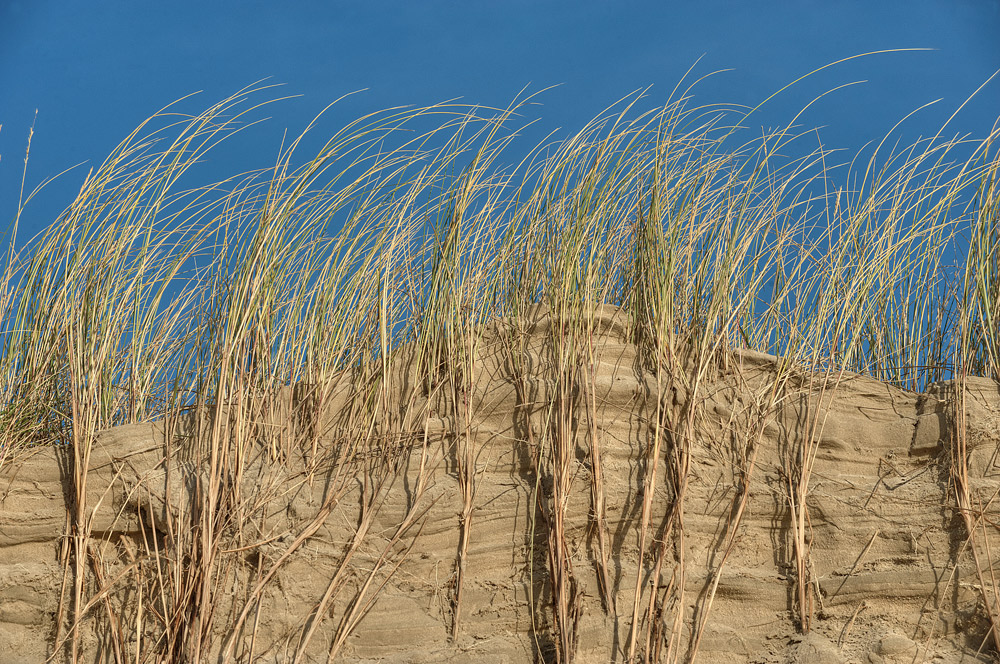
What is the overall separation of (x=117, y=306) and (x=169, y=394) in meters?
0.40

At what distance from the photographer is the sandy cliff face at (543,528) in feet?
9.15

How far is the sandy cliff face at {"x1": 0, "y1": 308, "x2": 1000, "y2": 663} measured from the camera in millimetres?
2789

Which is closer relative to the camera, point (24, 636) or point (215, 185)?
point (24, 636)

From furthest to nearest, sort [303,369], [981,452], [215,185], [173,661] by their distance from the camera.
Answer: [215,185] → [303,369] → [981,452] → [173,661]

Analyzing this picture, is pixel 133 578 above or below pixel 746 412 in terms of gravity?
below

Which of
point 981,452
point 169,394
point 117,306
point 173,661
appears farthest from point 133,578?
point 981,452

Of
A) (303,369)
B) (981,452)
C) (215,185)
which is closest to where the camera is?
(981,452)

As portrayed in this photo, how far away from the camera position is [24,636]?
9.46 ft

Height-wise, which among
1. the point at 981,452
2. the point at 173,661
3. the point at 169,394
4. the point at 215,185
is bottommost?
the point at 173,661

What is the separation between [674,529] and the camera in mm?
2873

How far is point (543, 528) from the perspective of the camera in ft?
9.46

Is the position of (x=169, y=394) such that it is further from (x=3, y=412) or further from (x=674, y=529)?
(x=674, y=529)

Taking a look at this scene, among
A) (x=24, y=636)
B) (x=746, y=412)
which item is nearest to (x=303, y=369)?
(x=24, y=636)

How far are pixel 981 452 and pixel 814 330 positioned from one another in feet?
2.19
